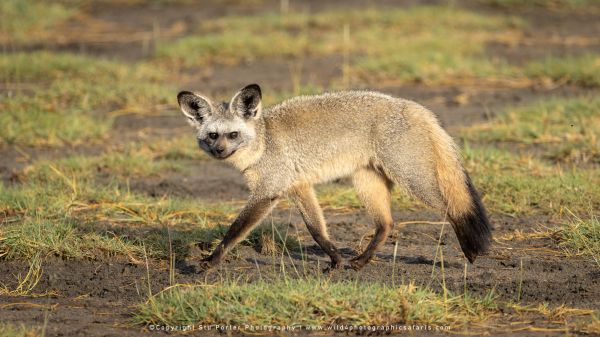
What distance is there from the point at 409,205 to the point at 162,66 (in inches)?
240

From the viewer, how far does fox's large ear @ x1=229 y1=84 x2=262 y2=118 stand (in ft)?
20.1

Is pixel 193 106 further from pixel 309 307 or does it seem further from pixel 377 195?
pixel 309 307

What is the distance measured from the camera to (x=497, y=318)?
4988 millimetres

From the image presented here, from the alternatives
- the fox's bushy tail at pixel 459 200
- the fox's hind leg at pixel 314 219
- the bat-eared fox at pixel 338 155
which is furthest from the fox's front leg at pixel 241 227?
the fox's bushy tail at pixel 459 200

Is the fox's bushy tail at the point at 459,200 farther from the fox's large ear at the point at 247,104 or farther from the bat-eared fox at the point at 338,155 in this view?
the fox's large ear at the point at 247,104

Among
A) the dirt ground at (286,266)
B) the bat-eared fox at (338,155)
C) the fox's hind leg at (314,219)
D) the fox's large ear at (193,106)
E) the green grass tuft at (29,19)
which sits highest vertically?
the fox's large ear at (193,106)

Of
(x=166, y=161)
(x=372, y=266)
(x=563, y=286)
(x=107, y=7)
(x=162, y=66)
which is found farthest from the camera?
(x=107, y=7)

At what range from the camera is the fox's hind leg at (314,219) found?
6.00 meters

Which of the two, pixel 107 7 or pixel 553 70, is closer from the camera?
pixel 553 70

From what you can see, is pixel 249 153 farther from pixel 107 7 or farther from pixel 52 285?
pixel 107 7

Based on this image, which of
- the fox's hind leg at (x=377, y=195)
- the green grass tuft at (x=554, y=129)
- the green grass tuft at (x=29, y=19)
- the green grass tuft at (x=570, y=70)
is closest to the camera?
the fox's hind leg at (x=377, y=195)

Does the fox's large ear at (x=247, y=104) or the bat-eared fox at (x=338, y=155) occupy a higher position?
the fox's large ear at (x=247, y=104)

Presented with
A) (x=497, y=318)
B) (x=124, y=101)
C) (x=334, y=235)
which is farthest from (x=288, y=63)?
(x=497, y=318)

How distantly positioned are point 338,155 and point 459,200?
0.85 metres
